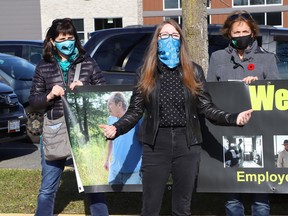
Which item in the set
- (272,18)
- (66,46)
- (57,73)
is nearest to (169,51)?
(66,46)

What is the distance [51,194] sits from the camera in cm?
503

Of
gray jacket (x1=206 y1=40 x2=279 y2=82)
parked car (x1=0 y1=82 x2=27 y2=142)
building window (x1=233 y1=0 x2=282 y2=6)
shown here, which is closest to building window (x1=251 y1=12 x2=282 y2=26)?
building window (x1=233 y1=0 x2=282 y2=6)

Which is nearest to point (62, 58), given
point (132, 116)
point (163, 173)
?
point (132, 116)

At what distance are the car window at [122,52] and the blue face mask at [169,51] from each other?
3337 millimetres

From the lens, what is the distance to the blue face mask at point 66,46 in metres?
4.71

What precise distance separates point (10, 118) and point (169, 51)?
5.48 m

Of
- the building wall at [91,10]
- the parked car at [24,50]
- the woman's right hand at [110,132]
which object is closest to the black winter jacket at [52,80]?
the woman's right hand at [110,132]

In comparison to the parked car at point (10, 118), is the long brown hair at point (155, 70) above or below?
above

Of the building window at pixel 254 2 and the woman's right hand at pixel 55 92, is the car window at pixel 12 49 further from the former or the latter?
the building window at pixel 254 2


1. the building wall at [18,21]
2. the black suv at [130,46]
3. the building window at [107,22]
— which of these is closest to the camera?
the black suv at [130,46]

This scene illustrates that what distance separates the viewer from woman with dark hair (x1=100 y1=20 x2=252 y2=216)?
4184 mm

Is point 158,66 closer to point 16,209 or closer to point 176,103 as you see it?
point 176,103

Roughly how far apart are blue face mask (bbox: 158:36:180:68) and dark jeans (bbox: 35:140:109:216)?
141cm

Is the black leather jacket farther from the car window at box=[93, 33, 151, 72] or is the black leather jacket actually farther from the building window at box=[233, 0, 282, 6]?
the building window at box=[233, 0, 282, 6]
